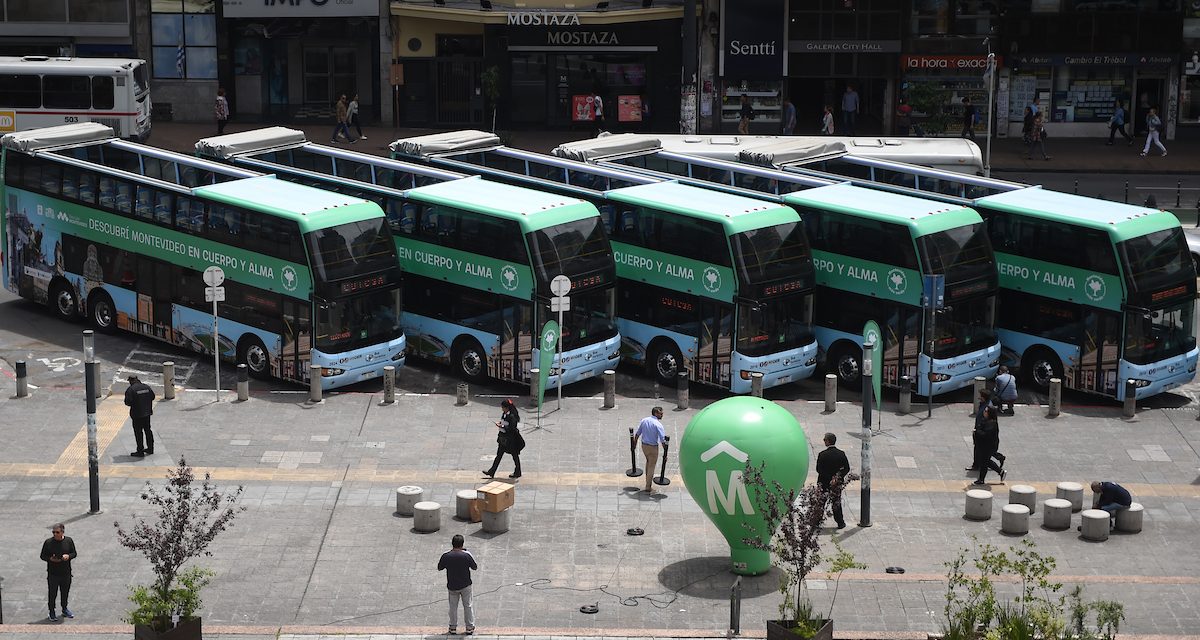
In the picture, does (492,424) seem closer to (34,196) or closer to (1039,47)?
(34,196)

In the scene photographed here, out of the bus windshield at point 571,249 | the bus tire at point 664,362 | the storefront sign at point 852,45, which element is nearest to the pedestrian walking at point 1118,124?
the storefront sign at point 852,45

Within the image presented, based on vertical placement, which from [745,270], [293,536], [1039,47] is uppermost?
[1039,47]

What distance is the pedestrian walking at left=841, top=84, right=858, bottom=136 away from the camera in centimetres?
5959

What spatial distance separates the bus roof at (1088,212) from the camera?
33125 millimetres

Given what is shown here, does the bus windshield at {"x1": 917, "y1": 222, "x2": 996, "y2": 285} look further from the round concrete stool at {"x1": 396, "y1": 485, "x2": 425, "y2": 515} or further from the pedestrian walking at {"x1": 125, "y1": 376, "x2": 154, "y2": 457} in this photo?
the pedestrian walking at {"x1": 125, "y1": 376, "x2": 154, "y2": 457}

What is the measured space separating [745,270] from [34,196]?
1572cm

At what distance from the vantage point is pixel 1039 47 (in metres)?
60.6

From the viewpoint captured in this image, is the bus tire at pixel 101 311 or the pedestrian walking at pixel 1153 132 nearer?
the bus tire at pixel 101 311

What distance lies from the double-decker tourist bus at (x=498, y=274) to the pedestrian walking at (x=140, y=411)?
274 inches

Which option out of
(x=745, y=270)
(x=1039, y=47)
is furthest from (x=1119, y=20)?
(x=745, y=270)

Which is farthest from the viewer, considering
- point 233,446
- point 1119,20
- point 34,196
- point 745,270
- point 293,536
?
point 1119,20

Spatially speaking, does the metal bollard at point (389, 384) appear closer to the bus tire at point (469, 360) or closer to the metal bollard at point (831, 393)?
the bus tire at point (469, 360)

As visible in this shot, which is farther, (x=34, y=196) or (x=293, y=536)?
(x=34, y=196)

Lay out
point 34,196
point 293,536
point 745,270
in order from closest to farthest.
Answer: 1. point 293,536
2. point 745,270
3. point 34,196
